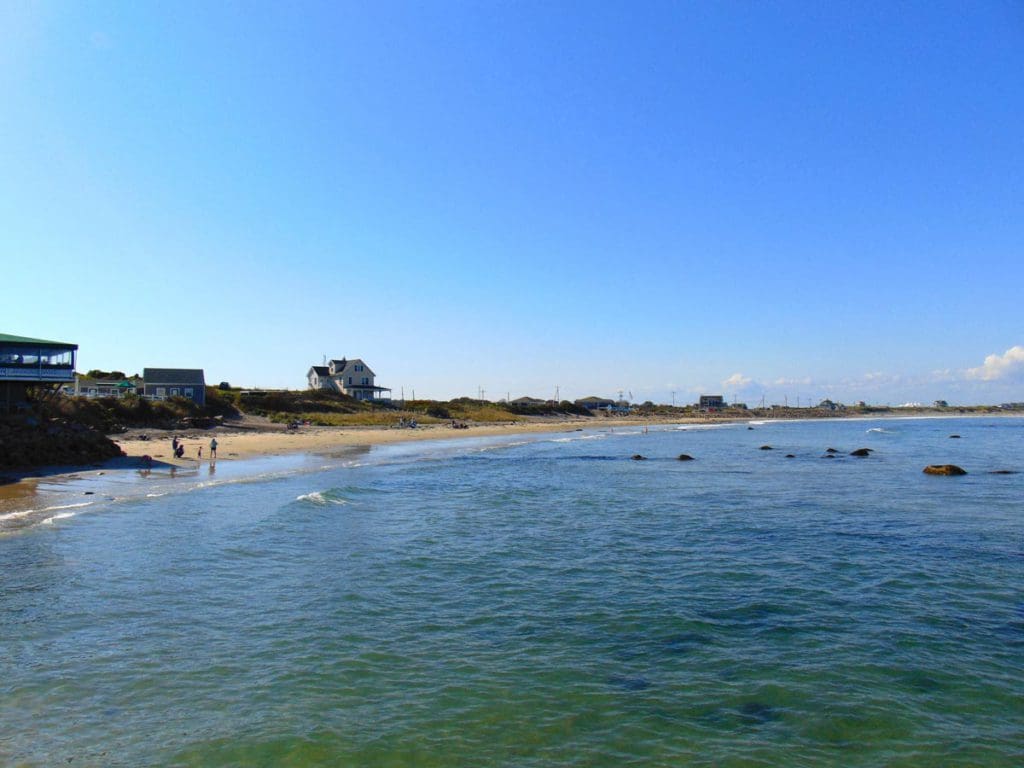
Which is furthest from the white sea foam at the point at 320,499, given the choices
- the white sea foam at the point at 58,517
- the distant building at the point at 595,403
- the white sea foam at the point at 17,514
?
the distant building at the point at 595,403

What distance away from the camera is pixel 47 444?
116 ft

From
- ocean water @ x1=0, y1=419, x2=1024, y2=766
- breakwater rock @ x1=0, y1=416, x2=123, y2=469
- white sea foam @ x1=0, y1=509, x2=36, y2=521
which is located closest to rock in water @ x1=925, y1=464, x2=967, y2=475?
ocean water @ x1=0, y1=419, x2=1024, y2=766

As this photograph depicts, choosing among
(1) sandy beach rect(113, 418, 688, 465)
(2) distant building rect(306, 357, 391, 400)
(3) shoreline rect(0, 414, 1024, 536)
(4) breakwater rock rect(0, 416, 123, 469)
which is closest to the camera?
(3) shoreline rect(0, 414, 1024, 536)

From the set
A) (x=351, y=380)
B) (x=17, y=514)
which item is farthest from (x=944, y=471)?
(x=351, y=380)

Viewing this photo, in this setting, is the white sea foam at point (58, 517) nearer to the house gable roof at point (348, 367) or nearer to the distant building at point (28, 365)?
the distant building at point (28, 365)

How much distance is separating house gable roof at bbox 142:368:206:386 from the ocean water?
176 feet

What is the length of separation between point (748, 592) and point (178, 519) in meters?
18.9

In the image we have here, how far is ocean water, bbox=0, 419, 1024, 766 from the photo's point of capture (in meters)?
8.40

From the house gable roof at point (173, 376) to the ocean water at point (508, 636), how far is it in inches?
2116

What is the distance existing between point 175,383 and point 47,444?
40.8 meters

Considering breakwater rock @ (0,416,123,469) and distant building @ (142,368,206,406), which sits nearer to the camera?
breakwater rock @ (0,416,123,469)

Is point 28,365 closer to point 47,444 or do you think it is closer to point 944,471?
point 47,444

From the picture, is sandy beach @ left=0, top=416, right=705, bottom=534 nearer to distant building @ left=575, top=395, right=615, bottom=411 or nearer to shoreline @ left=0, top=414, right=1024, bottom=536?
shoreline @ left=0, top=414, right=1024, bottom=536

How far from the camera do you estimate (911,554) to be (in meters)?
18.6
